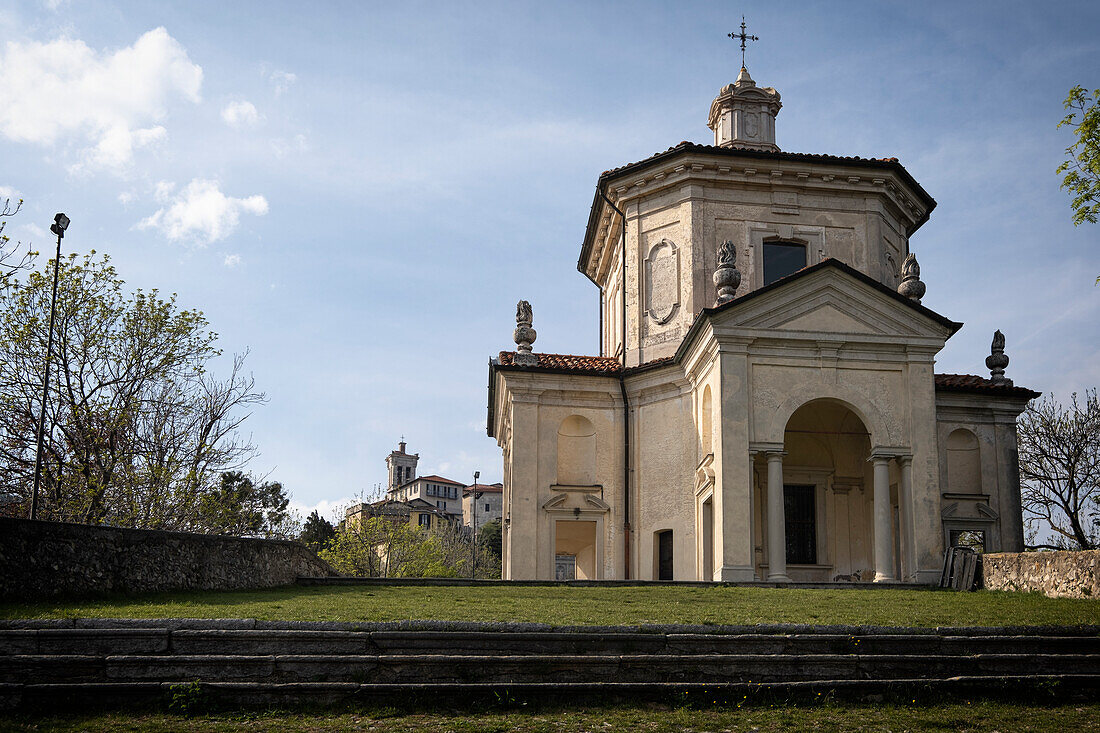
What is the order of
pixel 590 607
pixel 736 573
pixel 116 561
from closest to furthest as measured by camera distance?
pixel 116 561 → pixel 590 607 → pixel 736 573

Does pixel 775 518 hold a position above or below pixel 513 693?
above

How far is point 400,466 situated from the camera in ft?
442

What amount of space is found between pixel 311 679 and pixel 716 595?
8.93m

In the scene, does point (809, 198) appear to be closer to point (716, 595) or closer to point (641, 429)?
point (641, 429)

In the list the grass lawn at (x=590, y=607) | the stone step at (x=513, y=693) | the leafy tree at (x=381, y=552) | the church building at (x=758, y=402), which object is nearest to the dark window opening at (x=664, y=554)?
the church building at (x=758, y=402)

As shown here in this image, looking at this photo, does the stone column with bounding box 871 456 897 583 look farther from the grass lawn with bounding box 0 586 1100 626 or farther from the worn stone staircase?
the worn stone staircase

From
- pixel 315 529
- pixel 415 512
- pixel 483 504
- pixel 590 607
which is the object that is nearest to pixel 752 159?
pixel 590 607

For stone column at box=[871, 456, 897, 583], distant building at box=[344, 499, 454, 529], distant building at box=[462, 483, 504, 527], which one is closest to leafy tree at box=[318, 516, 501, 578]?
distant building at box=[344, 499, 454, 529]

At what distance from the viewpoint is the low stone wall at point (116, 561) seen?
12984 mm

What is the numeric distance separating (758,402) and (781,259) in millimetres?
7293

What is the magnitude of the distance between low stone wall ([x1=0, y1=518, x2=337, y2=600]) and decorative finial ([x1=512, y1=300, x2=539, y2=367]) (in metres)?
11.8

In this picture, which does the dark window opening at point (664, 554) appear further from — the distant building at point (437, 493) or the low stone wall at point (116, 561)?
the distant building at point (437, 493)

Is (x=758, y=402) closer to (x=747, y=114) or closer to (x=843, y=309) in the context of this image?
(x=843, y=309)

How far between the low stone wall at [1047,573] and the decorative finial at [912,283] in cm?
790
